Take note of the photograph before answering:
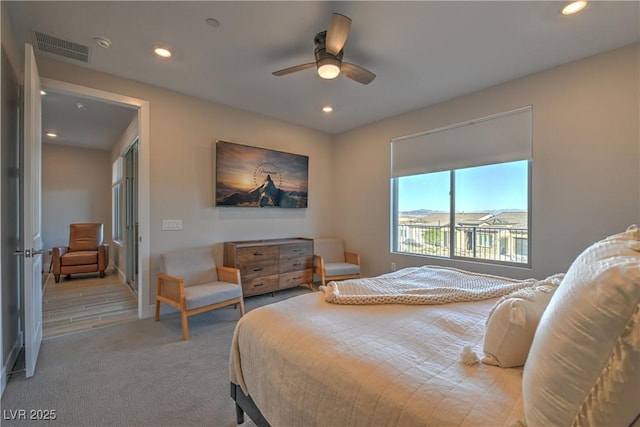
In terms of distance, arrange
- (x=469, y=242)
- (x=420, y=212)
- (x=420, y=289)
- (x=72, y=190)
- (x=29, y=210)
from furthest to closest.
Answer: (x=72, y=190) → (x=420, y=212) → (x=469, y=242) → (x=29, y=210) → (x=420, y=289)

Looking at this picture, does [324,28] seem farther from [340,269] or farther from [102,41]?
[340,269]

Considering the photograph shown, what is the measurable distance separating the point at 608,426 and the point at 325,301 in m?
1.33

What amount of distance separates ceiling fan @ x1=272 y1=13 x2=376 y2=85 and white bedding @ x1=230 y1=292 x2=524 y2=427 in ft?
6.11

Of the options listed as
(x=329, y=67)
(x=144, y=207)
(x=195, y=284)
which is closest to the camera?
(x=329, y=67)

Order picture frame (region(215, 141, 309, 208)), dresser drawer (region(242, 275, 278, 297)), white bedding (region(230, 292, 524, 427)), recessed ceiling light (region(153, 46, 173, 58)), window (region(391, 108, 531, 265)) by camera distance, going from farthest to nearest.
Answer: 1. picture frame (region(215, 141, 309, 208))
2. dresser drawer (region(242, 275, 278, 297))
3. window (region(391, 108, 531, 265))
4. recessed ceiling light (region(153, 46, 173, 58))
5. white bedding (region(230, 292, 524, 427))

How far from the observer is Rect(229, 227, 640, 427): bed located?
65 centimetres

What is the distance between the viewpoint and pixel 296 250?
166 inches

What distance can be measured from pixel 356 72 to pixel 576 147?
2294mm

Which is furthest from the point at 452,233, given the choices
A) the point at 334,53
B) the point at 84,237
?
Answer: the point at 84,237

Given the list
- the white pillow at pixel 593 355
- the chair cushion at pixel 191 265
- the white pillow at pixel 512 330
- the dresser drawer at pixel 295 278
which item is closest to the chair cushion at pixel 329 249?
the dresser drawer at pixel 295 278

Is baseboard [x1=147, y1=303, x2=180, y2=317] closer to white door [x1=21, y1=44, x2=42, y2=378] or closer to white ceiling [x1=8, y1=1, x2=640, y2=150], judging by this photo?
white door [x1=21, y1=44, x2=42, y2=378]

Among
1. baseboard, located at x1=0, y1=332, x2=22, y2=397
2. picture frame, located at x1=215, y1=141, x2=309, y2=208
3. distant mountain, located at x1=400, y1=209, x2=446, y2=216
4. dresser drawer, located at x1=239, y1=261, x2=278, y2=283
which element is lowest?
baseboard, located at x1=0, y1=332, x2=22, y2=397

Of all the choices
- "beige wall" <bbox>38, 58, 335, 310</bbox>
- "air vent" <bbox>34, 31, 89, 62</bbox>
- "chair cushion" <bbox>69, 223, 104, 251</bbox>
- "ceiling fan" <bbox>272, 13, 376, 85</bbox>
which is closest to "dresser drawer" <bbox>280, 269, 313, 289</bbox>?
"beige wall" <bbox>38, 58, 335, 310</bbox>

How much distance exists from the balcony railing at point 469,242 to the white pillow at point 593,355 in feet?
9.36
